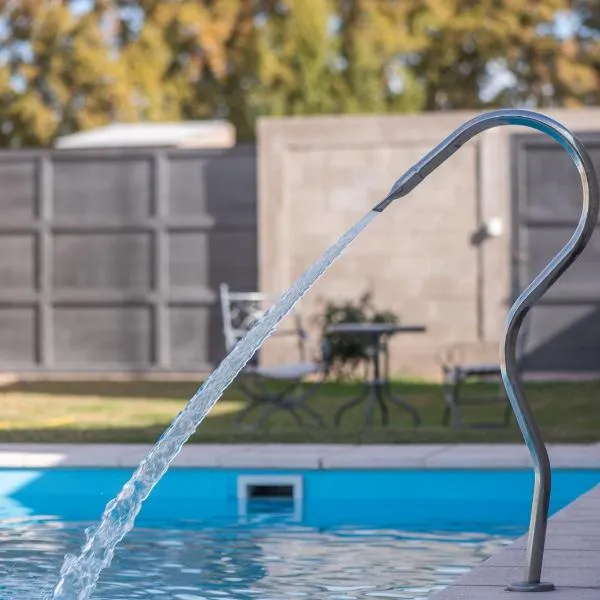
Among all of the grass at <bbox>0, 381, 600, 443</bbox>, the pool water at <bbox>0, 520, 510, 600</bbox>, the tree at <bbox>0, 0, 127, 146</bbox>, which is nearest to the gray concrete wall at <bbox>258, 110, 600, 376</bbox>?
the grass at <bbox>0, 381, 600, 443</bbox>

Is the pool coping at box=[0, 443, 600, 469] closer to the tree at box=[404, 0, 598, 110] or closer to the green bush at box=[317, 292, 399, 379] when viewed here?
the green bush at box=[317, 292, 399, 379]

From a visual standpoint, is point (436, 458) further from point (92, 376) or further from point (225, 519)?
point (92, 376)

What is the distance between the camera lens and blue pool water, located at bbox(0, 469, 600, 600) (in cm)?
487

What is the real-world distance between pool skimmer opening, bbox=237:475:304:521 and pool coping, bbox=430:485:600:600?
1.70m

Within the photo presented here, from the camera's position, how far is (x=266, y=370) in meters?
8.08

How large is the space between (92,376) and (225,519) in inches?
245

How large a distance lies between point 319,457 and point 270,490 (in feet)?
0.84

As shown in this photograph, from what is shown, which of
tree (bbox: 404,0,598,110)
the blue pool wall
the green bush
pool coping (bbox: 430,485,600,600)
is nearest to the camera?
pool coping (bbox: 430,485,600,600)

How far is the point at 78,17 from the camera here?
2189 centimetres

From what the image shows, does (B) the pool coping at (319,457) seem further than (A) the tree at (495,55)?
No

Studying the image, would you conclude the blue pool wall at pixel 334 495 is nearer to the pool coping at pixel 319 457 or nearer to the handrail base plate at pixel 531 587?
the pool coping at pixel 319 457

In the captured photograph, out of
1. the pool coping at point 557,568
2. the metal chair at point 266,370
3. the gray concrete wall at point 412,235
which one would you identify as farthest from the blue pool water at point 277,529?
the gray concrete wall at point 412,235

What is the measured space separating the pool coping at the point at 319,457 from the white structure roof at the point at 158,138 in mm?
6413

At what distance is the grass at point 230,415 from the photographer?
7.59 metres
